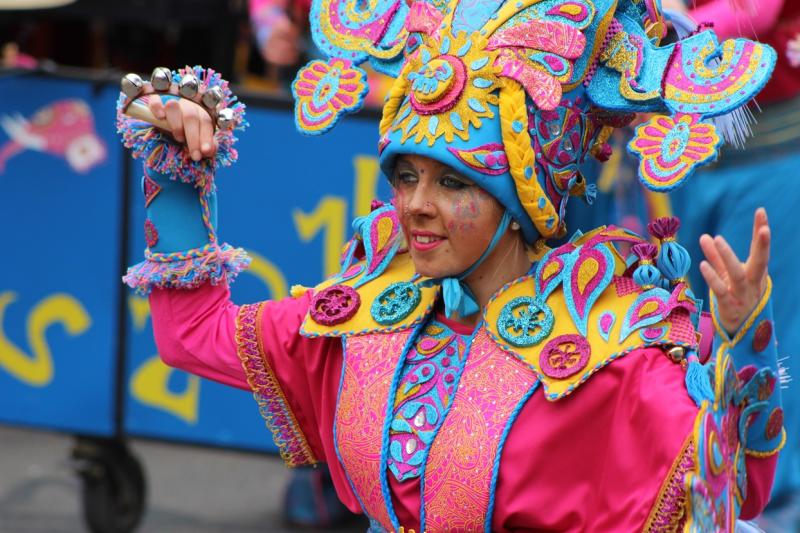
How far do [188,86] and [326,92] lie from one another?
270mm

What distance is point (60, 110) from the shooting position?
5.12m

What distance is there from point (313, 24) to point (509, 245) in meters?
0.58

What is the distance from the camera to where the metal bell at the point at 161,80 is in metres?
2.81

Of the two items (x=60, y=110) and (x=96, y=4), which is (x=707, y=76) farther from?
(x=96, y=4)

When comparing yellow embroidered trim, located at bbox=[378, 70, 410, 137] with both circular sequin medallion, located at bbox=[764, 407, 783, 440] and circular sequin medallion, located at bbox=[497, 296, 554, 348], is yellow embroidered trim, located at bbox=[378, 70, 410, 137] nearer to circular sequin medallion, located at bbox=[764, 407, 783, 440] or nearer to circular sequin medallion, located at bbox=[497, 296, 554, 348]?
circular sequin medallion, located at bbox=[497, 296, 554, 348]

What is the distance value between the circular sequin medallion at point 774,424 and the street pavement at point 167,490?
270 centimetres

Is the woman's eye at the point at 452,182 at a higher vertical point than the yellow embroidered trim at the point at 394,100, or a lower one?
lower

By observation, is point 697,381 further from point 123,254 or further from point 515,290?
point 123,254

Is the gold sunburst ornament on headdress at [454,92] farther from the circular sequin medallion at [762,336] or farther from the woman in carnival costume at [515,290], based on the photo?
the circular sequin medallion at [762,336]

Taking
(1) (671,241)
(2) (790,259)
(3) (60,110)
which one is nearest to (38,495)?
(3) (60,110)

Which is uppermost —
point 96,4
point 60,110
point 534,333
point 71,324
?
point 96,4

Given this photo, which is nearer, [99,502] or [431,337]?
[431,337]

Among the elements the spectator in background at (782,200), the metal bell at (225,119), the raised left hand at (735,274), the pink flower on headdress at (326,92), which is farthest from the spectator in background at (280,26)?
the raised left hand at (735,274)

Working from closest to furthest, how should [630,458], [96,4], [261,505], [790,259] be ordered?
1. [630,458]
2. [790,259]
3. [261,505]
4. [96,4]
